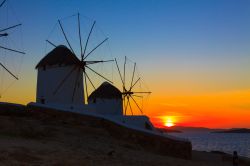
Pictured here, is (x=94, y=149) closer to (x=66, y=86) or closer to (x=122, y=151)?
(x=122, y=151)

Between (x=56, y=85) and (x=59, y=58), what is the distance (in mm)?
2090

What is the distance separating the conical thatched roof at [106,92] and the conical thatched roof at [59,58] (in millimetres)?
7615

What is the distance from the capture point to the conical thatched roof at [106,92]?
3947 centimetres

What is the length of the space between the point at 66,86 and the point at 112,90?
29.3 feet

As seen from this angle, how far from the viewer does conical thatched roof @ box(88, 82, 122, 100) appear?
3947cm

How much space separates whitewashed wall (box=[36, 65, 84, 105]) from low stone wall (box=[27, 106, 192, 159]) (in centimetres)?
747

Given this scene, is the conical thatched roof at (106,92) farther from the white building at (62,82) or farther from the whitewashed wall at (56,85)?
the whitewashed wall at (56,85)

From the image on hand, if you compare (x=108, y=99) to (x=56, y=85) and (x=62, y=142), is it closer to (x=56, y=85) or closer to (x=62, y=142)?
(x=56, y=85)

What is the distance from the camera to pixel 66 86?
31750 mm

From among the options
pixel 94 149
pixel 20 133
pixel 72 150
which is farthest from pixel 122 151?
pixel 20 133

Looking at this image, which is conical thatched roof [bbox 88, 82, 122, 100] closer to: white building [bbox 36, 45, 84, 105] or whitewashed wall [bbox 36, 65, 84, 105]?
white building [bbox 36, 45, 84, 105]

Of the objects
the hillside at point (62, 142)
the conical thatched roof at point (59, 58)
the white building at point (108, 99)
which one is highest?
the conical thatched roof at point (59, 58)

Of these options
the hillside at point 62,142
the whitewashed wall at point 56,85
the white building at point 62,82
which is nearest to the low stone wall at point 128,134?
the hillside at point 62,142

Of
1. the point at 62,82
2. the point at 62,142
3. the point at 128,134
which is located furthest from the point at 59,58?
the point at 62,142
